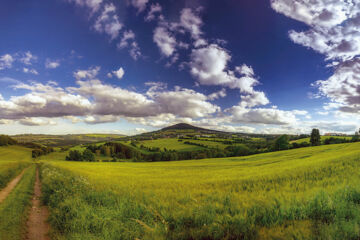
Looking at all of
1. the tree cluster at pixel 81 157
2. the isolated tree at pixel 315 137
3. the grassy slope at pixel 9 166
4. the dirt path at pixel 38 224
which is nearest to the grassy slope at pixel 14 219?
the dirt path at pixel 38 224

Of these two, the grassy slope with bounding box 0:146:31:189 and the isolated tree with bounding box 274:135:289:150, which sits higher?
the isolated tree with bounding box 274:135:289:150

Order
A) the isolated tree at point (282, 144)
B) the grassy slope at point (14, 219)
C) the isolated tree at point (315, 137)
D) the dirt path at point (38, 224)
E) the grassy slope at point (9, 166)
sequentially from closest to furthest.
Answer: the dirt path at point (38, 224), the grassy slope at point (14, 219), the grassy slope at point (9, 166), the isolated tree at point (282, 144), the isolated tree at point (315, 137)

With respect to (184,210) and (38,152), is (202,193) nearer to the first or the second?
(184,210)

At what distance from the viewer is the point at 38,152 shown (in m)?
82.4

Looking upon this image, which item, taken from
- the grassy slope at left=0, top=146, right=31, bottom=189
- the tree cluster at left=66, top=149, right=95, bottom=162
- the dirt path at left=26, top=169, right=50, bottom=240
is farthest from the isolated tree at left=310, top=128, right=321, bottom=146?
the tree cluster at left=66, top=149, right=95, bottom=162

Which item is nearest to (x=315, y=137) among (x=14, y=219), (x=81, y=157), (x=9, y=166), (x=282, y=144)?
(x=282, y=144)

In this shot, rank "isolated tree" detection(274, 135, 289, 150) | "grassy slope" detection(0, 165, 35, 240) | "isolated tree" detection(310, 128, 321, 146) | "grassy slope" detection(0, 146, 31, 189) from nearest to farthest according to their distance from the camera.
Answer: "grassy slope" detection(0, 165, 35, 240), "grassy slope" detection(0, 146, 31, 189), "isolated tree" detection(274, 135, 289, 150), "isolated tree" detection(310, 128, 321, 146)

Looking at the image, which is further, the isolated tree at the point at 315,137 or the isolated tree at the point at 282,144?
the isolated tree at the point at 315,137

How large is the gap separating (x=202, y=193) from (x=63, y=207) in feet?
18.3

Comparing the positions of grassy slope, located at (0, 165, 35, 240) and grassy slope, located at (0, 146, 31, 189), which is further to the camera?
grassy slope, located at (0, 146, 31, 189)

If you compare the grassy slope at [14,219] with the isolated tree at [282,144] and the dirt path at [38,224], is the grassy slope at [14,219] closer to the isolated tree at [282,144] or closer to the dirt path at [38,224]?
the dirt path at [38,224]

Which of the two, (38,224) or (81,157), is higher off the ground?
(38,224)

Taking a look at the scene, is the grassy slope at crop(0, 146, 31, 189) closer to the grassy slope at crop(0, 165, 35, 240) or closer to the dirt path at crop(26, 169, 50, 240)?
the grassy slope at crop(0, 165, 35, 240)

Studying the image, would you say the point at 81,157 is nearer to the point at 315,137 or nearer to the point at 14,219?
the point at 14,219
